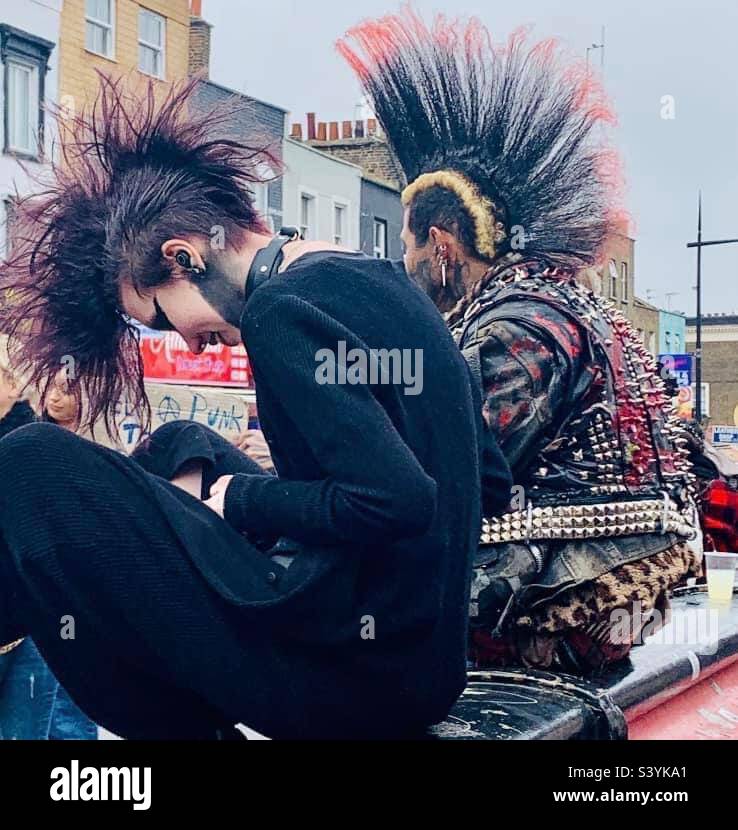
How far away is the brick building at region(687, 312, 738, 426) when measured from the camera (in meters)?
2.21

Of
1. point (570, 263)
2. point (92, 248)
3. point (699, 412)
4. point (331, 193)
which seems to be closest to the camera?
point (92, 248)

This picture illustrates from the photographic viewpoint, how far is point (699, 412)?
2.62 m

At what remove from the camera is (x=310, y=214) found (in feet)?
5.98

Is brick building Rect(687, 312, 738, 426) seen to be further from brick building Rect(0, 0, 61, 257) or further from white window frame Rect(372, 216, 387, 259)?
brick building Rect(0, 0, 61, 257)

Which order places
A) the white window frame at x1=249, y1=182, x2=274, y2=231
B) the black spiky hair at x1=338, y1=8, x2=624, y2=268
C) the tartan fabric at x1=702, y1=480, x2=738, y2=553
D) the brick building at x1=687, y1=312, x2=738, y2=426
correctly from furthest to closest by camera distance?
the tartan fabric at x1=702, y1=480, x2=738, y2=553
the brick building at x1=687, y1=312, x2=738, y2=426
the black spiky hair at x1=338, y1=8, x2=624, y2=268
the white window frame at x1=249, y1=182, x2=274, y2=231

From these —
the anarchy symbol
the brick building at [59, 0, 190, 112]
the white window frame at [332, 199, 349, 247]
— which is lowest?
the anarchy symbol

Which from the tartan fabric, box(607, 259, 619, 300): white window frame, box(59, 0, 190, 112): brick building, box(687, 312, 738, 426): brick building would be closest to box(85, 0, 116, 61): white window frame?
box(59, 0, 190, 112): brick building

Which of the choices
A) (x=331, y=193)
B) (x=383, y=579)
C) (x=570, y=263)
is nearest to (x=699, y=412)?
(x=570, y=263)

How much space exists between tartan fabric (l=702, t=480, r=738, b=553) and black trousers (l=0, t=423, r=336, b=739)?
96.5 inches

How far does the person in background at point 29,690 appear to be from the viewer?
1.47 meters

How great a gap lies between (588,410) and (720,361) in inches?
24.3

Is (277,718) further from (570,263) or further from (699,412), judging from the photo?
(699,412)

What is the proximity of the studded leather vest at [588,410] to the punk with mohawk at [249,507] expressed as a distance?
49cm

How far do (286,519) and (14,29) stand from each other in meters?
0.77
